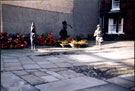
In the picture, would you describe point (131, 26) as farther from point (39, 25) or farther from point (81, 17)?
point (39, 25)

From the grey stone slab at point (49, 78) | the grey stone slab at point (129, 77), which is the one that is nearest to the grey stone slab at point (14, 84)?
the grey stone slab at point (49, 78)

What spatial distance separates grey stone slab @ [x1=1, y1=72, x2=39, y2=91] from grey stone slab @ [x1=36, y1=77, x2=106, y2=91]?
261 mm

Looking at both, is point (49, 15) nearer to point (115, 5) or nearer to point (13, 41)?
point (13, 41)

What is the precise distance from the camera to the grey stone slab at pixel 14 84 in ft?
11.4

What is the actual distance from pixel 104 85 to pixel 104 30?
611 inches

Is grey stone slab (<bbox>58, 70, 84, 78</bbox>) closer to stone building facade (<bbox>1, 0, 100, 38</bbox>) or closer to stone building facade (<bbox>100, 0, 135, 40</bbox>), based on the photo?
stone building facade (<bbox>1, 0, 100, 38</bbox>)

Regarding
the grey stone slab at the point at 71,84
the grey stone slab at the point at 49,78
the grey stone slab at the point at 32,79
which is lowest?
the grey stone slab at the point at 71,84

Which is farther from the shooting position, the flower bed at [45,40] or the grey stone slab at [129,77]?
the flower bed at [45,40]

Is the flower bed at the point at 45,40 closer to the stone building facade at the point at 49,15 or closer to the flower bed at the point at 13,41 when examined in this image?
the flower bed at the point at 13,41

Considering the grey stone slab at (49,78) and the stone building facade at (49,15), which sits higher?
the stone building facade at (49,15)

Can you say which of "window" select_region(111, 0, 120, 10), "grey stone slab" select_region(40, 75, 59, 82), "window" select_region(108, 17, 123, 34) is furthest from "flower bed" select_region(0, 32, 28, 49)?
"window" select_region(111, 0, 120, 10)

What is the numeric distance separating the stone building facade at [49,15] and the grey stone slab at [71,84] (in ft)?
26.9

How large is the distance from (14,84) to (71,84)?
1.32 metres

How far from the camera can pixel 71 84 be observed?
12.7 feet
